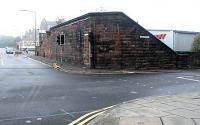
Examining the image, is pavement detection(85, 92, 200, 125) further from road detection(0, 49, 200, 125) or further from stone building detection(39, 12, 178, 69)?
stone building detection(39, 12, 178, 69)

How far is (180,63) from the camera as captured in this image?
3198cm

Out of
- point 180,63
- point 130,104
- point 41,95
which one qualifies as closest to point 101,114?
point 130,104

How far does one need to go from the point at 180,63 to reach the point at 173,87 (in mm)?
14774

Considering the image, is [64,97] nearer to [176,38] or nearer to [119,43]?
[119,43]

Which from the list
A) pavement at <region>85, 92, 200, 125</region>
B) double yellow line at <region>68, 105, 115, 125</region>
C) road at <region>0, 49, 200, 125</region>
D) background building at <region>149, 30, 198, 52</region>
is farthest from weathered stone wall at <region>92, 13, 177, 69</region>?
double yellow line at <region>68, 105, 115, 125</region>

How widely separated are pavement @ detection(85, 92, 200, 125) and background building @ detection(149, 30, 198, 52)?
3201 centimetres

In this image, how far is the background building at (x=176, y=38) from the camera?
1757 inches

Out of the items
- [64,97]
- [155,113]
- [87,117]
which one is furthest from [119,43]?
[87,117]

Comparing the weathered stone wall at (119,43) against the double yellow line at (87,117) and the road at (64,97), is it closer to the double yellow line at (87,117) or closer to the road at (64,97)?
the road at (64,97)

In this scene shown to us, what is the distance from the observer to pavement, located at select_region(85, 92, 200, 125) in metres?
9.51

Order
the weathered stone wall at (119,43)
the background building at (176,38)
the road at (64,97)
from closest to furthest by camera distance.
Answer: the road at (64,97) < the weathered stone wall at (119,43) < the background building at (176,38)

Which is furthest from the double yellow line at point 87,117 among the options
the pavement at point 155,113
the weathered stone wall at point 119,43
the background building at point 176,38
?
the background building at point 176,38

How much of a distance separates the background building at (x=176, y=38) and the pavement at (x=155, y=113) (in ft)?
105

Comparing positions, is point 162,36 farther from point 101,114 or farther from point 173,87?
point 101,114
